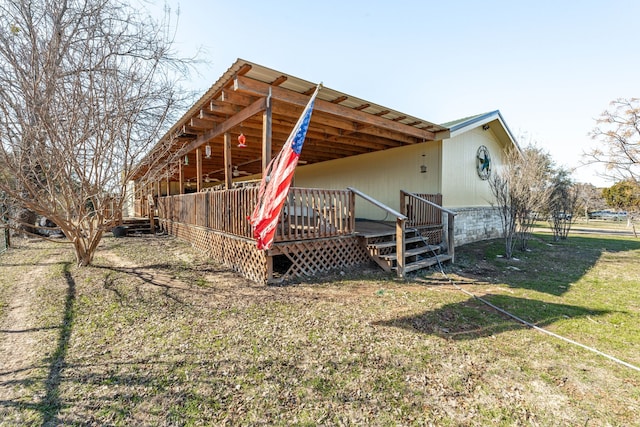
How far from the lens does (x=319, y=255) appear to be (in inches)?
217

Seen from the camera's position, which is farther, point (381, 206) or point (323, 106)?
point (323, 106)

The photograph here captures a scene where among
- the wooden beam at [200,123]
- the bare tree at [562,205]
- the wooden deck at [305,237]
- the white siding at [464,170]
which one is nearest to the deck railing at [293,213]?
the wooden deck at [305,237]

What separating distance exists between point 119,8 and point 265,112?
346 cm

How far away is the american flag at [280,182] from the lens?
143 inches

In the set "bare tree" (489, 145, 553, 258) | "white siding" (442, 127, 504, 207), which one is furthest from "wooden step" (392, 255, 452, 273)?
"white siding" (442, 127, 504, 207)

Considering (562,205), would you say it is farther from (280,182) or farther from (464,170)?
(280,182)

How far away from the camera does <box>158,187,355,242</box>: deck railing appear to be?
5113 millimetres

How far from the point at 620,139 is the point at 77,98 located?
722 inches

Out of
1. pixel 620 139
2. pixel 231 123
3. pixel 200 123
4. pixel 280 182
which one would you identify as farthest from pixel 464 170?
pixel 620 139

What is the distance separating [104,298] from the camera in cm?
417

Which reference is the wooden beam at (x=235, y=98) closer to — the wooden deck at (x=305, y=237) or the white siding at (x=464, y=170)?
the wooden deck at (x=305, y=237)

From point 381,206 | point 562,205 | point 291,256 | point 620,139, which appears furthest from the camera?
point 620,139

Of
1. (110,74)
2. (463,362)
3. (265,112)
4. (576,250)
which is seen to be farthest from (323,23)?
(576,250)

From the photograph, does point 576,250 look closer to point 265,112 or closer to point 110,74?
point 265,112
